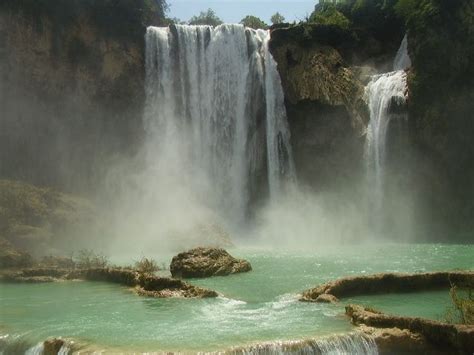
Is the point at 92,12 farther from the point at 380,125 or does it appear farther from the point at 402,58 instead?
the point at 402,58

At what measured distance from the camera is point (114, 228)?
30.9m

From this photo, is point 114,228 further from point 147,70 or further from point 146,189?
point 147,70

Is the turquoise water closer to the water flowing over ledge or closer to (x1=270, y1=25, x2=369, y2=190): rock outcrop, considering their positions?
the water flowing over ledge

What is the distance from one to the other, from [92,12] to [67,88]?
17.4ft

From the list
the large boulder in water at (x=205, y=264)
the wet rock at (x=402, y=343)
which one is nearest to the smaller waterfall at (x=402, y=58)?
the large boulder in water at (x=205, y=264)

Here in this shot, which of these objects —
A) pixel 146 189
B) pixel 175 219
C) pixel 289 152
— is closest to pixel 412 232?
pixel 289 152

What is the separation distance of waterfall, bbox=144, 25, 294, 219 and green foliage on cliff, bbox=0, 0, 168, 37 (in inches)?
64.1

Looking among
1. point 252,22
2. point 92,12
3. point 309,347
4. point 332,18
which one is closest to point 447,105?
point 332,18

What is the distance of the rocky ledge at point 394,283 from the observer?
14086 millimetres

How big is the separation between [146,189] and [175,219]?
427cm

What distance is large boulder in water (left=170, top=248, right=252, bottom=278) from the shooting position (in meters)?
18.2

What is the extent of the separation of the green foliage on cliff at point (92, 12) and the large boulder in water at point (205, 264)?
22.2m

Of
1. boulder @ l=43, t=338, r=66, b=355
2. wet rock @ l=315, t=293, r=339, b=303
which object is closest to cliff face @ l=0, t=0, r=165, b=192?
wet rock @ l=315, t=293, r=339, b=303

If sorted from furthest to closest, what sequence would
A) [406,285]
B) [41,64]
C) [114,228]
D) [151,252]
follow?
[41,64], [114,228], [151,252], [406,285]
